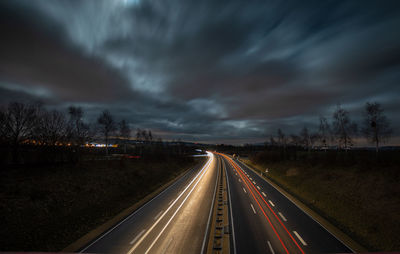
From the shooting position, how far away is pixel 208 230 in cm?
1231

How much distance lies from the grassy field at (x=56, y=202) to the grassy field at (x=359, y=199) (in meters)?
20.0

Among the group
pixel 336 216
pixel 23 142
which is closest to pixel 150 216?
pixel 336 216

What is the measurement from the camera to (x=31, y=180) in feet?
60.4

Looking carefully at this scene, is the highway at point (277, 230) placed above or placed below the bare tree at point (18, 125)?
below

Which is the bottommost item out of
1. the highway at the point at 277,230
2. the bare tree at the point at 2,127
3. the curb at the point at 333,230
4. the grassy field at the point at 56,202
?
the curb at the point at 333,230

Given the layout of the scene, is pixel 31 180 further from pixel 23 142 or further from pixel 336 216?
pixel 336 216

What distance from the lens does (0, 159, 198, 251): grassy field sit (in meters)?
10.9

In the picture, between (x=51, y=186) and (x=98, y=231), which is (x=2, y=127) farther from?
(x=98, y=231)

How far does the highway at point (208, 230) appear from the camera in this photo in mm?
10172

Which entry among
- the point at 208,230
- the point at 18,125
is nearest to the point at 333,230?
the point at 208,230

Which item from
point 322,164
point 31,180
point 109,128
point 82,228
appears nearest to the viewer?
point 82,228

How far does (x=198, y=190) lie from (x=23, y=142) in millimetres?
26827

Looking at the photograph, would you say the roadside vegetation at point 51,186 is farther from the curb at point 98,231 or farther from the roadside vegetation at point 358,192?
the roadside vegetation at point 358,192

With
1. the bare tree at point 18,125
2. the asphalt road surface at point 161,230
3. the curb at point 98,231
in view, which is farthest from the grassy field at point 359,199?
the bare tree at point 18,125
